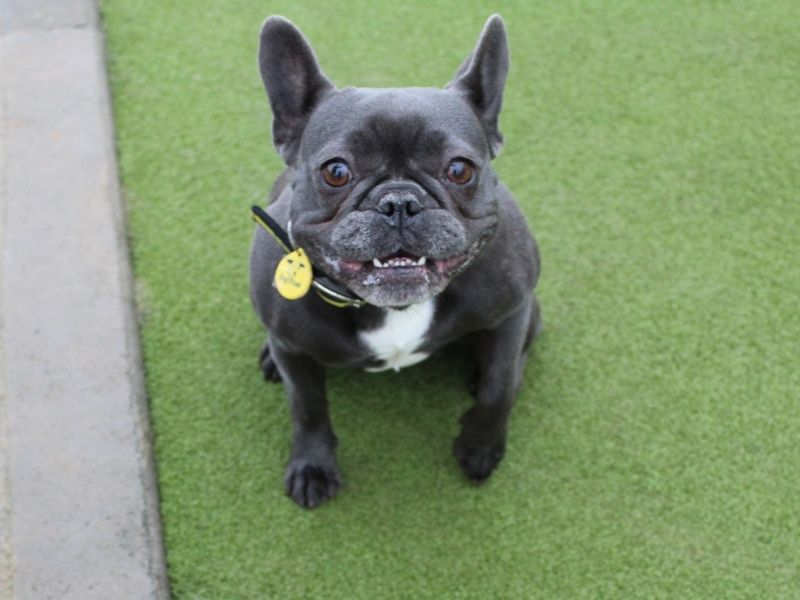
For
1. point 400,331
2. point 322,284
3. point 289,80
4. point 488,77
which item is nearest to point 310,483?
point 400,331

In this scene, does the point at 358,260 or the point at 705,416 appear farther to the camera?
the point at 705,416

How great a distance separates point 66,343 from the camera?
11.0ft

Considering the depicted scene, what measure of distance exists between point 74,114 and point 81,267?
2.72 feet

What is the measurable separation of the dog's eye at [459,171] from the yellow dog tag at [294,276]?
40 cm

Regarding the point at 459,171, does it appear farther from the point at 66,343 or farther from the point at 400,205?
the point at 66,343

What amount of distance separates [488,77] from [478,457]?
1.11 m

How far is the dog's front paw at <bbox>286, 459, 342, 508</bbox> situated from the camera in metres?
3.01

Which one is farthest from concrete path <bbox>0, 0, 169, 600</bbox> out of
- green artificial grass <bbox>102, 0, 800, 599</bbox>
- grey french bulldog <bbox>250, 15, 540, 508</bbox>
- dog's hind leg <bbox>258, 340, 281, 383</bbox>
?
grey french bulldog <bbox>250, 15, 540, 508</bbox>

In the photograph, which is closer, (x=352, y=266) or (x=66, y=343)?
(x=352, y=266)

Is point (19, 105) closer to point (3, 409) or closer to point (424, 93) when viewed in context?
point (3, 409)

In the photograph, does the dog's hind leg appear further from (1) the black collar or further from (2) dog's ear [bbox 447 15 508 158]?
(2) dog's ear [bbox 447 15 508 158]

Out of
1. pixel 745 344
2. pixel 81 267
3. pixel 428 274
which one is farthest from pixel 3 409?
pixel 745 344

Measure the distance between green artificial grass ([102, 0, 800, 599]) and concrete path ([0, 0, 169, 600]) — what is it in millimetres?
91

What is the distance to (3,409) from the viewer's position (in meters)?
3.20
